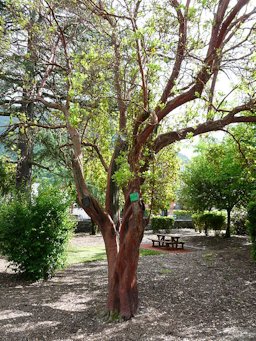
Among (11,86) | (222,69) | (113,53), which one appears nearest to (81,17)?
(113,53)

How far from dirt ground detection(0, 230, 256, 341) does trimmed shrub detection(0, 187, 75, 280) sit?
0.45 m

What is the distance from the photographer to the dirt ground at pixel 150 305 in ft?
16.5

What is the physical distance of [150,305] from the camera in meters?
6.21

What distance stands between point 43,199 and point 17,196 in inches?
34.8

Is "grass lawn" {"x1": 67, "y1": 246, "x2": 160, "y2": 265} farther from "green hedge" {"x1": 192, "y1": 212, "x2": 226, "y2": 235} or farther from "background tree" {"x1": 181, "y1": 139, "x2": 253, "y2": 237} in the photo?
"green hedge" {"x1": 192, "y1": 212, "x2": 226, "y2": 235}

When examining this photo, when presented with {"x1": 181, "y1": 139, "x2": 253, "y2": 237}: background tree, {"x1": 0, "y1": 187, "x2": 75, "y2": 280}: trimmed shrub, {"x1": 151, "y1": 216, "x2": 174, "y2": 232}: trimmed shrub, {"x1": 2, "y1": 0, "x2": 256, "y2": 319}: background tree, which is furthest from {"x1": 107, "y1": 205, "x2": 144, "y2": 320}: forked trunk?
{"x1": 151, "y1": 216, "x2": 174, "y2": 232}: trimmed shrub

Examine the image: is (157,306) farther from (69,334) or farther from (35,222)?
(35,222)

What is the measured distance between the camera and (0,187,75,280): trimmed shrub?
8695 mm

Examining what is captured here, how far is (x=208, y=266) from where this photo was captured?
9461 mm

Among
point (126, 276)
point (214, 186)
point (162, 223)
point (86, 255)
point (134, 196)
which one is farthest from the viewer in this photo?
point (162, 223)

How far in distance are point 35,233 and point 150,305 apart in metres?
3.95

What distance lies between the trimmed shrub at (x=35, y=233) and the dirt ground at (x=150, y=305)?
448mm

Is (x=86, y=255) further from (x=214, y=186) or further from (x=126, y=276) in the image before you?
(x=126, y=276)

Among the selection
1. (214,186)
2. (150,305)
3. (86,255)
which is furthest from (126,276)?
(214,186)
